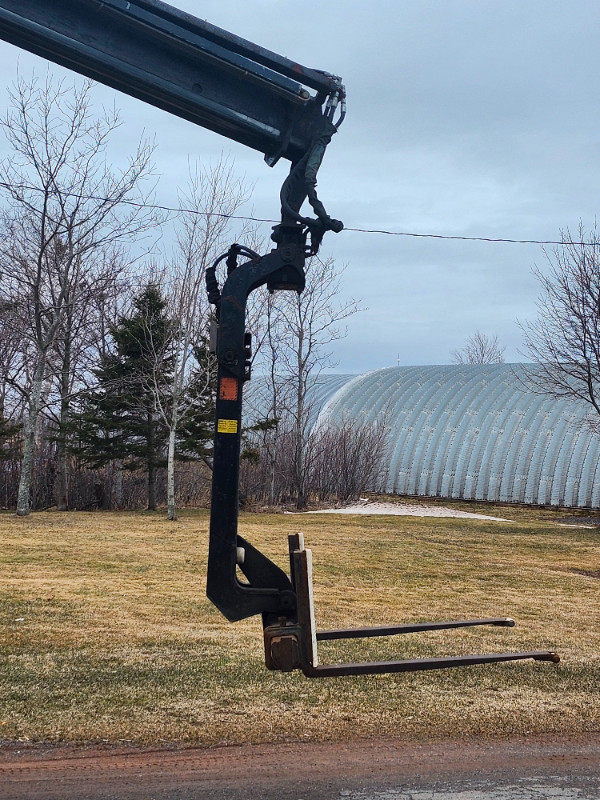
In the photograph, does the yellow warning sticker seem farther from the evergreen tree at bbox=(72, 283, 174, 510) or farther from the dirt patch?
the dirt patch

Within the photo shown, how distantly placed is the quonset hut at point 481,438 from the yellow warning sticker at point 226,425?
2705 centimetres

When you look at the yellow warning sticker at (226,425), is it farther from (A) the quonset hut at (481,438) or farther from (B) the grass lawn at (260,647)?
(A) the quonset hut at (481,438)

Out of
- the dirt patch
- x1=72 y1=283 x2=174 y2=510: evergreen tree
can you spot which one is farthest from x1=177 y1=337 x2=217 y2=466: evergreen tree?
the dirt patch

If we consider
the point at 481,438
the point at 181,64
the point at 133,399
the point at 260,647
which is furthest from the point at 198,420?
the point at 181,64

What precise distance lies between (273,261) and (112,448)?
72.2 feet

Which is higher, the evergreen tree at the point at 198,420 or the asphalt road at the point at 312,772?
the evergreen tree at the point at 198,420

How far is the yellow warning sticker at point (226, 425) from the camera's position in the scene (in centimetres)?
517

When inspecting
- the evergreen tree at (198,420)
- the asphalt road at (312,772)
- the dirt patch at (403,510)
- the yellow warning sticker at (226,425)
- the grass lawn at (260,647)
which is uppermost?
the evergreen tree at (198,420)

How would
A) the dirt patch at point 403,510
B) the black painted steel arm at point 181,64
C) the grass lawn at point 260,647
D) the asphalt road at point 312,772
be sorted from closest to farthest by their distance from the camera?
1. the asphalt road at point 312,772
2. the black painted steel arm at point 181,64
3. the grass lawn at point 260,647
4. the dirt patch at point 403,510

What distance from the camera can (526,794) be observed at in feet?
16.2

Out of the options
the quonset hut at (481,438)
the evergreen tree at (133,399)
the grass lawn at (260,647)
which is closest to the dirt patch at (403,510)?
the quonset hut at (481,438)

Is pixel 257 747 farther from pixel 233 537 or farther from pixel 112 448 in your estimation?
pixel 112 448

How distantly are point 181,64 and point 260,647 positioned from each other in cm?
542

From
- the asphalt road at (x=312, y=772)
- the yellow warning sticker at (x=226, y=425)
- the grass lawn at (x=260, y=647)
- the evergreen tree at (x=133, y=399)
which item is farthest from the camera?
the evergreen tree at (x=133, y=399)
